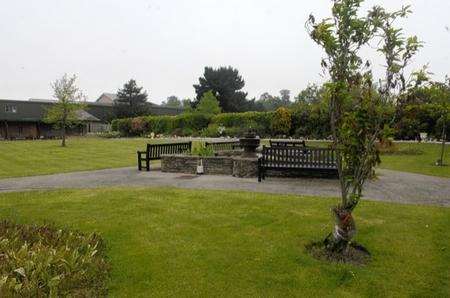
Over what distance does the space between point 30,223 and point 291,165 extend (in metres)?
8.34

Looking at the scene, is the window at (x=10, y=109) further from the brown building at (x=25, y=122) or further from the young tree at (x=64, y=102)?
the young tree at (x=64, y=102)

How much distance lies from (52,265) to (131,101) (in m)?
70.0

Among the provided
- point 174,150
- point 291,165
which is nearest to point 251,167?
point 291,165

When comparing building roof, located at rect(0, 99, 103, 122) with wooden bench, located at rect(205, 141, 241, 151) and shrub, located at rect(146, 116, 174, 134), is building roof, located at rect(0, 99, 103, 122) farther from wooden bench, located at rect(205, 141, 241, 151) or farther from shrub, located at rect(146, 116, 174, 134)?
wooden bench, located at rect(205, 141, 241, 151)

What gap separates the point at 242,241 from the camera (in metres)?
6.80

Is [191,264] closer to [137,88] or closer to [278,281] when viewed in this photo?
[278,281]

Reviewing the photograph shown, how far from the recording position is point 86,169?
57.0 ft

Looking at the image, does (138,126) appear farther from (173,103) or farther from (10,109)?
(173,103)

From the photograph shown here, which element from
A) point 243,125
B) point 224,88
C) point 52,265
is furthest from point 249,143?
point 224,88

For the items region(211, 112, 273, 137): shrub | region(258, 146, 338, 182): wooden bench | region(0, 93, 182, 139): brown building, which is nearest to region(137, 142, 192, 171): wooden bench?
region(258, 146, 338, 182): wooden bench

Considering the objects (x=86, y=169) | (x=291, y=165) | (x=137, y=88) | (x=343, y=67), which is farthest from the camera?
(x=137, y=88)

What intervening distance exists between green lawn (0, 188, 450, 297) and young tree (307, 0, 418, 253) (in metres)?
0.86

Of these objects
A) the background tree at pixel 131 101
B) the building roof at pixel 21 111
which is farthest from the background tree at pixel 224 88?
the building roof at pixel 21 111

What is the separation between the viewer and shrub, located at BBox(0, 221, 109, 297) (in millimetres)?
4855
